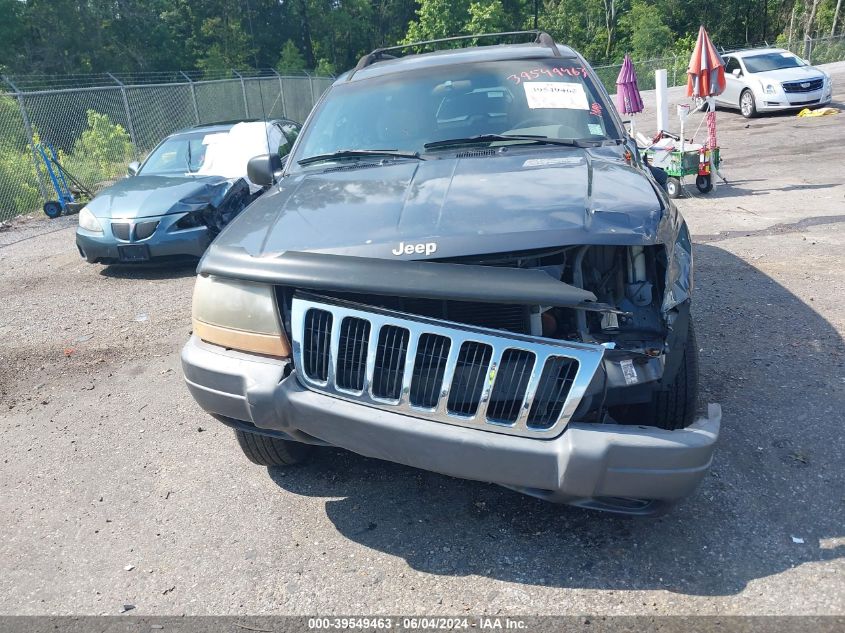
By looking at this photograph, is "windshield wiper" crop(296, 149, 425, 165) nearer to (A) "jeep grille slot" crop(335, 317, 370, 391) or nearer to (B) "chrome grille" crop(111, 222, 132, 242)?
(A) "jeep grille slot" crop(335, 317, 370, 391)

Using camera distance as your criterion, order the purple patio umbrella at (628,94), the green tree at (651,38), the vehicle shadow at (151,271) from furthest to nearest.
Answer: the green tree at (651,38)
the purple patio umbrella at (628,94)
the vehicle shadow at (151,271)

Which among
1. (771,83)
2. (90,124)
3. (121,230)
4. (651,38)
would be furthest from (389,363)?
(651,38)

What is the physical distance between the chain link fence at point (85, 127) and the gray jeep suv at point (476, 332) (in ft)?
26.9

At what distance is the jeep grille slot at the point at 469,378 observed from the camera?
251 centimetres

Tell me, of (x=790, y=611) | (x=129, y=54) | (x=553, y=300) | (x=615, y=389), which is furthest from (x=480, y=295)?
(x=129, y=54)

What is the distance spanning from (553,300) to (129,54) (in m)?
48.7

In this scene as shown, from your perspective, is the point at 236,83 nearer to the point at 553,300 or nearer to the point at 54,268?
the point at 54,268

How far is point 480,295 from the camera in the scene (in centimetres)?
238

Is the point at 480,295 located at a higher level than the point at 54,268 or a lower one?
higher

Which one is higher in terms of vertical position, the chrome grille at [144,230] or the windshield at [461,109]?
Result: the windshield at [461,109]

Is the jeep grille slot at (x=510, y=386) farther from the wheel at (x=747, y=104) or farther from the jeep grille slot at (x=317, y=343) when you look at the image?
the wheel at (x=747, y=104)

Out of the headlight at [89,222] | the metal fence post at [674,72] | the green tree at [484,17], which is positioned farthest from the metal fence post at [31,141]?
the metal fence post at [674,72]

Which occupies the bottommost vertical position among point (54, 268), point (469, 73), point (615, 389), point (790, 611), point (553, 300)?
point (54, 268)

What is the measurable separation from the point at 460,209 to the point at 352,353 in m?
0.71
